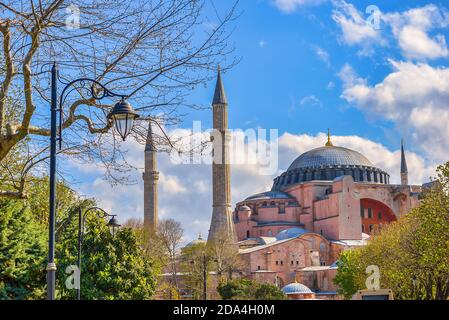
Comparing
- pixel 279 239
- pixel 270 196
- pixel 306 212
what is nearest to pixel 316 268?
pixel 279 239

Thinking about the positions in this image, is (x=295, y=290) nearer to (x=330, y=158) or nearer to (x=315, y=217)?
(x=315, y=217)

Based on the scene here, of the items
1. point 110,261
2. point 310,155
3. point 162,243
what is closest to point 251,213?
point 310,155

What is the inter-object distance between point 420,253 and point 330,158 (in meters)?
56.3

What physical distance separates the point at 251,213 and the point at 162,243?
772 inches

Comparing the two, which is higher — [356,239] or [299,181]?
[299,181]

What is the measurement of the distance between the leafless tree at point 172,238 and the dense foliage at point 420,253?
71.0ft

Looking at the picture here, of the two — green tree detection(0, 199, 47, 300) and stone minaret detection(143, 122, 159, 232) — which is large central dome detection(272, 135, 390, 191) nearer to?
stone minaret detection(143, 122, 159, 232)

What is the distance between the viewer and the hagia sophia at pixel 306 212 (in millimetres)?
65562

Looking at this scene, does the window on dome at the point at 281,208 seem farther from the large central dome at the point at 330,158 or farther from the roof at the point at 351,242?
the roof at the point at 351,242

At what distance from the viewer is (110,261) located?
27.8 m

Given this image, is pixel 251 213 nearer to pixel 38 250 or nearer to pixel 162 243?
pixel 162 243

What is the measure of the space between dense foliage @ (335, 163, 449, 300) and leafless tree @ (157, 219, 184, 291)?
21639 mm

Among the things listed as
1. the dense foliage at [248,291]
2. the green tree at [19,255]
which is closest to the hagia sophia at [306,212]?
the dense foliage at [248,291]
